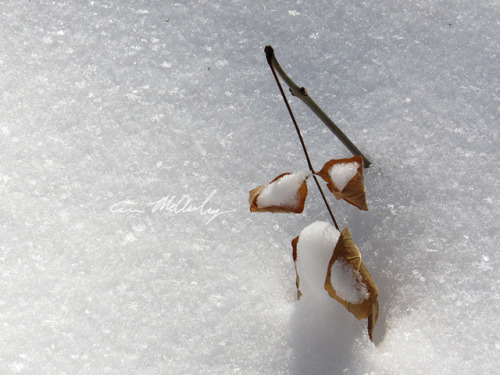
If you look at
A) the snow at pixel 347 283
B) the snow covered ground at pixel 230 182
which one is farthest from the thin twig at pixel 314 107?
the snow at pixel 347 283

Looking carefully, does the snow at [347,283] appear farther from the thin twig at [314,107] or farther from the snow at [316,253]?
the thin twig at [314,107]

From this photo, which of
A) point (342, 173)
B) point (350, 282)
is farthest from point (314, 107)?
point (350, 282)

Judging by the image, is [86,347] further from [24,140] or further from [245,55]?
[245,55]

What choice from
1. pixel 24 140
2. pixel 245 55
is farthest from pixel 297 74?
pixel 24 140

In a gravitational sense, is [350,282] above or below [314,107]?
below

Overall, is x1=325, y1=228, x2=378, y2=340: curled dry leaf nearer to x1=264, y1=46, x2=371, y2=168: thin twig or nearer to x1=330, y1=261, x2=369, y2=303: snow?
x1=330, y1=261, x2=369, y2=303: snow

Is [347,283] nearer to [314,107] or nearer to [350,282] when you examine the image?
[350,282]
